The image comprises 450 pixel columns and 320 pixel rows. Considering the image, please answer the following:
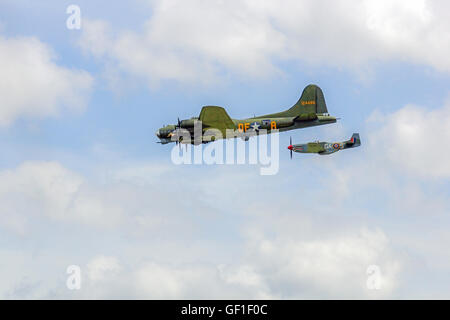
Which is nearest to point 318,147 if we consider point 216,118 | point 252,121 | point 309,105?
point 309,105

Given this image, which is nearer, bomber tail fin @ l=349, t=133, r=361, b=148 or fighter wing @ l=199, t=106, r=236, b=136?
fighter wing @ l=199, t=106, r=236, b=136

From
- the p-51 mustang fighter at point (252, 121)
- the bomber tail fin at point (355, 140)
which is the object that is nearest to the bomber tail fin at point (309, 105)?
the p-51 mustang fighter at point (252, 121)

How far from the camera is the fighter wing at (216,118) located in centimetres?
10988

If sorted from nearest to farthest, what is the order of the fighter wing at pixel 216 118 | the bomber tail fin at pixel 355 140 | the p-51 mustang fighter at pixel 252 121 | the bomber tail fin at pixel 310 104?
the fighter wing at pixel 216 118 → the p-51 mustang fighter at pixel 252 121 → the bomber tail fin at pixel 310 104 → the bomber tail fin at pixel 355 140

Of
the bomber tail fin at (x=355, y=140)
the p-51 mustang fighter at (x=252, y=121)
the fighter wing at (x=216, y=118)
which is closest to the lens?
the fighter wing at (x=216, y=118)

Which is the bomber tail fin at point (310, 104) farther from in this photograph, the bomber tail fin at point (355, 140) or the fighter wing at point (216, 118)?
the fighter wing at point (216, 118)

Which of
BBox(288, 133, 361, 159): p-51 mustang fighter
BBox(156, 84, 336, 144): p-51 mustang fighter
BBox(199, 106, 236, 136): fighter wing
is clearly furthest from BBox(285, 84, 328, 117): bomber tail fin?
BBox(199, 106, 236, 136): fighter wing

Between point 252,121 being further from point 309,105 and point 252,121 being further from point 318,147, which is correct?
point 318,147

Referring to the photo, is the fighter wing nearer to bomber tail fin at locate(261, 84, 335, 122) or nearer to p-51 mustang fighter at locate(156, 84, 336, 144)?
p-51 mustang fighter at locate(156, 84, 336, 144)

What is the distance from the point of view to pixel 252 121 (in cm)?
11625

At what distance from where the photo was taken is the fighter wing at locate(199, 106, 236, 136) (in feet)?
360
